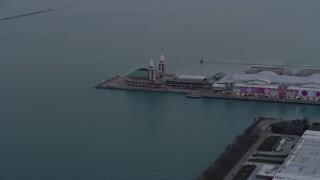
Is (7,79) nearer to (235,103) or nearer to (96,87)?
(96,87)

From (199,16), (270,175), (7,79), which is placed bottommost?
(270,175)

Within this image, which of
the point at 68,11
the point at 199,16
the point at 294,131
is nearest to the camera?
the point at 294,131

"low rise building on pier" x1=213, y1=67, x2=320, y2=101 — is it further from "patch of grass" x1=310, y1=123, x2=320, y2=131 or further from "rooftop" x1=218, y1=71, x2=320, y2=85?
"patch of grass" x1=310, y1=123, x2=320, y2=131

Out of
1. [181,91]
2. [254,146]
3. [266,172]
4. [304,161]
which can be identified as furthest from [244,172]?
[181,91]

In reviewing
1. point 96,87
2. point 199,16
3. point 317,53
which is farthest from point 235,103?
point 199,16

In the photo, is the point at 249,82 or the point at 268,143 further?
the point at 249,82

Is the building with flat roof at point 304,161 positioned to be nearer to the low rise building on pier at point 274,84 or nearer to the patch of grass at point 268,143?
the patch of grass at point 268,143

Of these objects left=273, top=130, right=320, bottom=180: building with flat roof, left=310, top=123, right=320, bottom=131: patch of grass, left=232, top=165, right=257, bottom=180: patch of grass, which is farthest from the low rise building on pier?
left=232, top=165, right=257, bottom=180: patch of grass

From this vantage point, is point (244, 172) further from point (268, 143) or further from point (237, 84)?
point (237, 84)
